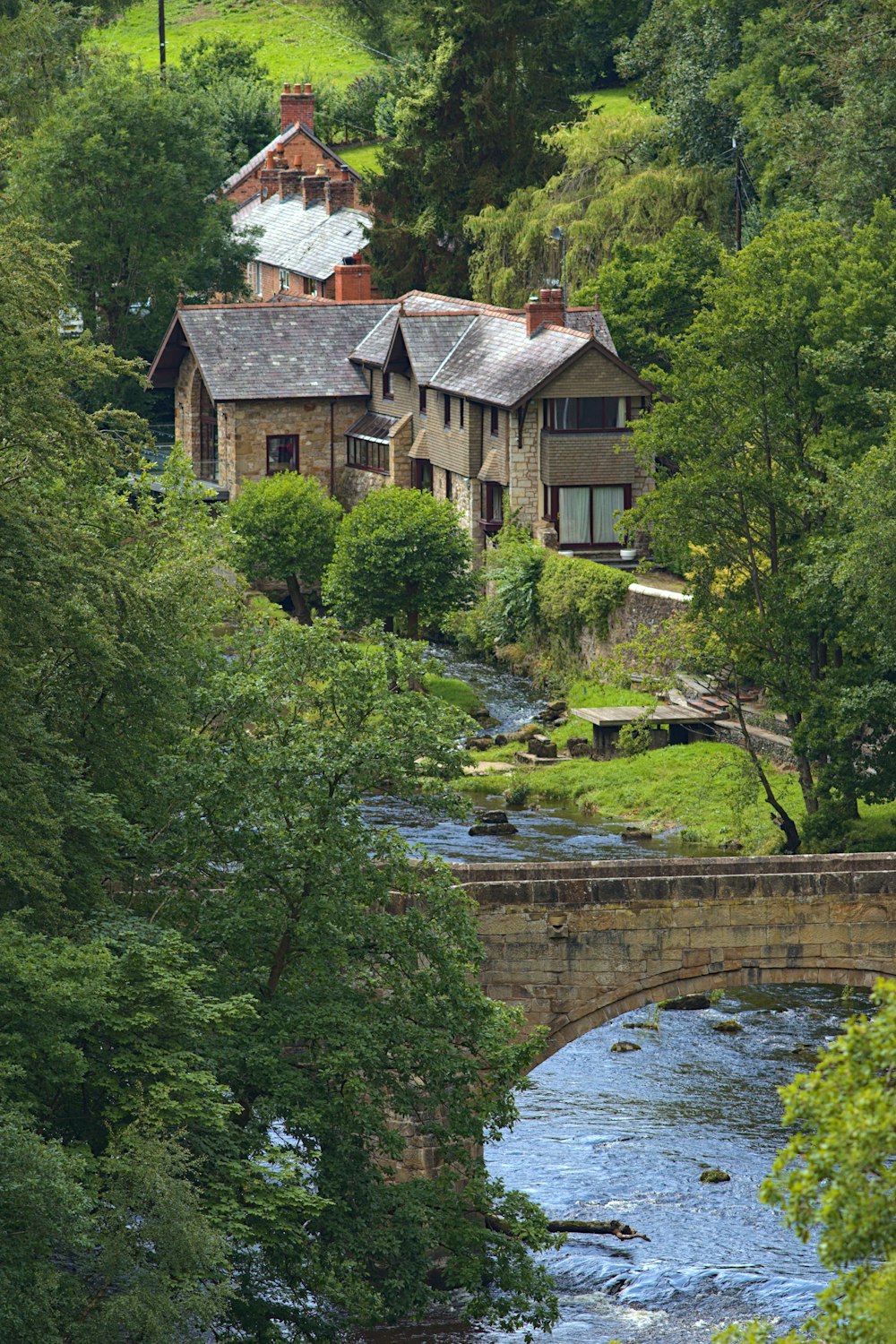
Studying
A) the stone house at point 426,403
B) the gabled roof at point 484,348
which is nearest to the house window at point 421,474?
the stone house at point 426,403

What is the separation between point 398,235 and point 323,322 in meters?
8.16

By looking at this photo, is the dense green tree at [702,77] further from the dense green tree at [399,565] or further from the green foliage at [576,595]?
the dense green tree at [399,565]

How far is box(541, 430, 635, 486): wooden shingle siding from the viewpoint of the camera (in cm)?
6334

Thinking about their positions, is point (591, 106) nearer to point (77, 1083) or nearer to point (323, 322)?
point (323, 322)

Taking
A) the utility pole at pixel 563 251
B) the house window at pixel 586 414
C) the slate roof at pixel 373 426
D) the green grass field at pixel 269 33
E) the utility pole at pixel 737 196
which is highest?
the green grass field at pixel 269 33

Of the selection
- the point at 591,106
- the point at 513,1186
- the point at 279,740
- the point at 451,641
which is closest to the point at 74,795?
the point at 279,740

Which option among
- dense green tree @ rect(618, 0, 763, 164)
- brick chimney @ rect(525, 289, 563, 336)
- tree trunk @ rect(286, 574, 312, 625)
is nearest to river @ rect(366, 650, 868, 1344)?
tree trunk @ rect(286, 574, 312, 625)

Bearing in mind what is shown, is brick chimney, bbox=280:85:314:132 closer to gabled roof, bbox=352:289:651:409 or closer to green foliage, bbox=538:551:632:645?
gabled roof, bbox=352:289:651:409

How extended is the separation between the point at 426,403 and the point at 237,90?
46.7 meters

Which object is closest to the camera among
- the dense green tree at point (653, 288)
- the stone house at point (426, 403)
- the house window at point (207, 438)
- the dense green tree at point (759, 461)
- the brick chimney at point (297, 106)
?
the dense green tree at point (759, 461)

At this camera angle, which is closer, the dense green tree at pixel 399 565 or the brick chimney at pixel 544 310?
the dense green tree at pixel 399 565

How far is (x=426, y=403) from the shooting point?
6875 cm

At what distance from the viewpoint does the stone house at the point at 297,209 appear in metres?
88.2

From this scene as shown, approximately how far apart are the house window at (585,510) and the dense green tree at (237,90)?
1819 inches
